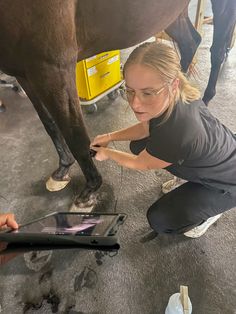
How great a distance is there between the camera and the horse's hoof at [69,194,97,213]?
1307 mm

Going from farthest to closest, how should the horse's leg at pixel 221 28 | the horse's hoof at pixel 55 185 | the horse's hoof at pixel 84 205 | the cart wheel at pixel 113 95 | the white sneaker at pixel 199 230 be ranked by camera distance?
the cart wheel at pixel 113 95
the horse's leg at pixel 221 28
the horse's hoof at pixel 55 185
the horse's hoof at pixel 84 205
the white sneaker at pixel 199 230

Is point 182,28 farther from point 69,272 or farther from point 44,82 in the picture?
point 69,272

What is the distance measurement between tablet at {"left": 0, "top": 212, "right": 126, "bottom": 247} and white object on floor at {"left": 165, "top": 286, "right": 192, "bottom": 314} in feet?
1.21

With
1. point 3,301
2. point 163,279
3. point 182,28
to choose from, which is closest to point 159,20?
point 182,28

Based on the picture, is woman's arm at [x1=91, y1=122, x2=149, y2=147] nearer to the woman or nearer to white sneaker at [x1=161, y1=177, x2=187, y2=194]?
the woman

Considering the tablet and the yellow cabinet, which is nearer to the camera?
the tablet

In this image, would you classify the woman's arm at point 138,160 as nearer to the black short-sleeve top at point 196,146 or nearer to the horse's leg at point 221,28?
the black short-sleeve top at point 196,146

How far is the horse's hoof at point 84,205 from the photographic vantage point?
1307 mm

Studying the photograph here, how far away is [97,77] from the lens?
74.0 inches

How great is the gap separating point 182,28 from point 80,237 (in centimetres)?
162

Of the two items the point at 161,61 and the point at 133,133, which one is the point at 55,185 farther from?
the point at 161,61

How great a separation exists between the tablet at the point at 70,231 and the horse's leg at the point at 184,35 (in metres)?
1.42

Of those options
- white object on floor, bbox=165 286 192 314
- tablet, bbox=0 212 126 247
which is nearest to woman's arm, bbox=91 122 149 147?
tablet, bbox=0 212 126 247

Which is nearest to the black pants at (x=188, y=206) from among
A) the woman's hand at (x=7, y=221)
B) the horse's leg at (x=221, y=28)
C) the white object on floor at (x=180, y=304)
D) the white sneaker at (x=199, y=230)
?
the white sneaker at (x=199, y=230)
